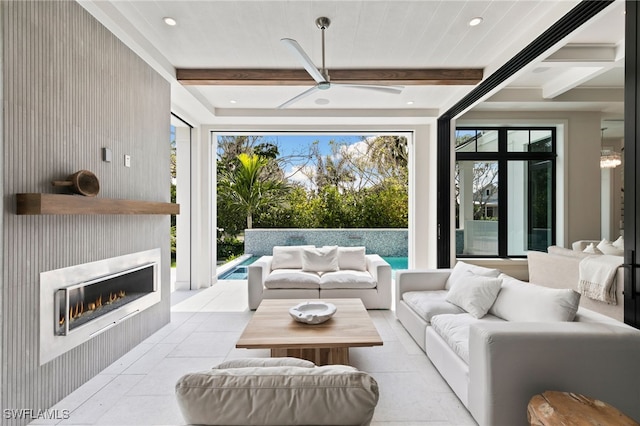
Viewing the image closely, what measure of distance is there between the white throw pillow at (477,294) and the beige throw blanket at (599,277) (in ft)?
Answer: 3.73

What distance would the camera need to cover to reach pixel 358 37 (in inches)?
116

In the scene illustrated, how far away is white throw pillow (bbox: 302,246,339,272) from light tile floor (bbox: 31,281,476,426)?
100 cm

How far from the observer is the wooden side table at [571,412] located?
51.8 inches

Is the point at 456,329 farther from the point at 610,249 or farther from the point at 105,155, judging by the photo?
the point at 105,155

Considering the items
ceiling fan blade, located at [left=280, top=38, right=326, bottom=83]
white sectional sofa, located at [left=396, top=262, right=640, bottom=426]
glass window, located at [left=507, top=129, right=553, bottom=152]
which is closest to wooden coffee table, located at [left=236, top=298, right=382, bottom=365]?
white sectional sofa, located at [left=396, top=262, right=640, bottom=426]

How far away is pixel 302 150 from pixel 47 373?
887 cm

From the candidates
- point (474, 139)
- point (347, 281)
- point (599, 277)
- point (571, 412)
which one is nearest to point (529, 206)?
point (474, 139)

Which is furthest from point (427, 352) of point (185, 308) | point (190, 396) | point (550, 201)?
point (550, 201)

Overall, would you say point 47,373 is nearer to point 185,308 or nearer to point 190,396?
point 190,396

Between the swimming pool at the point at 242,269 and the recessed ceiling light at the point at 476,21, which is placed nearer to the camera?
the recessed ceiling light at the point at 476,21

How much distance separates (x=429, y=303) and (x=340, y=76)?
8.48 ft

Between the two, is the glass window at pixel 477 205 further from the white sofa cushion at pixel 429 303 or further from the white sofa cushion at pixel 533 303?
the white sofa cushion at pixel 533 303

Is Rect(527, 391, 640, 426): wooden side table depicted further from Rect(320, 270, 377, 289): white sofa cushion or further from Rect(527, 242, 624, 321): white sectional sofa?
Rect(320, 270, 377, 289): white sofa cushion

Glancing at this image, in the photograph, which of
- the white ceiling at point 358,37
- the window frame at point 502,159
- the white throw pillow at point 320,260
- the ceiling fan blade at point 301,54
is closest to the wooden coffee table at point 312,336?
the white throw pillow at point 320,260
